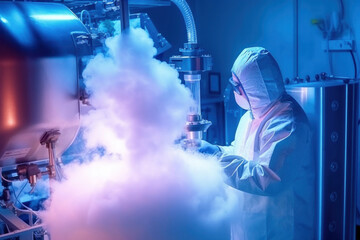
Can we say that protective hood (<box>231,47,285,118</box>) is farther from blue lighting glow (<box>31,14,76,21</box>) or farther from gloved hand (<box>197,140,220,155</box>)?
blue lighting glow (<box>31,14,76,21</box>)

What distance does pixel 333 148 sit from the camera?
1584 millimetres

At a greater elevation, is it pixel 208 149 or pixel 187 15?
pixel 187 15

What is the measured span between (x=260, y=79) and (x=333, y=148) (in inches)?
14.9

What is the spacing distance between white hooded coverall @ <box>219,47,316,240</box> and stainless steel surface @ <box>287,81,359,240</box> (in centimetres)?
4

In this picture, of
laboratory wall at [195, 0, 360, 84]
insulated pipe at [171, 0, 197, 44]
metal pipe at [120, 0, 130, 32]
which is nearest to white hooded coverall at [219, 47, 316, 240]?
insulated pipe at [171, 0, 197, 44]

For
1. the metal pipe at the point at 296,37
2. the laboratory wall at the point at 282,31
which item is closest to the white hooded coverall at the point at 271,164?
the laboratory wall at the point at 282,31

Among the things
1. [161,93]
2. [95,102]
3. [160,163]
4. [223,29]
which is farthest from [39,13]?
[223,29]

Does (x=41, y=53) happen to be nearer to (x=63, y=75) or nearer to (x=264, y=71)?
(x=63, y=75)

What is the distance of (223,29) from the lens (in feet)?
11.3

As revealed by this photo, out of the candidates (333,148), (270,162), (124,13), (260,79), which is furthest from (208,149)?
(124,13)

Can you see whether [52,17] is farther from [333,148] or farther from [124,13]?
[333,148]

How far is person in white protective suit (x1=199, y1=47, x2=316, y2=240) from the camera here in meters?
1.47

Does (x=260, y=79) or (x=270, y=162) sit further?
(x=260, y=79)

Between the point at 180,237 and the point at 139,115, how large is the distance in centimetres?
35
